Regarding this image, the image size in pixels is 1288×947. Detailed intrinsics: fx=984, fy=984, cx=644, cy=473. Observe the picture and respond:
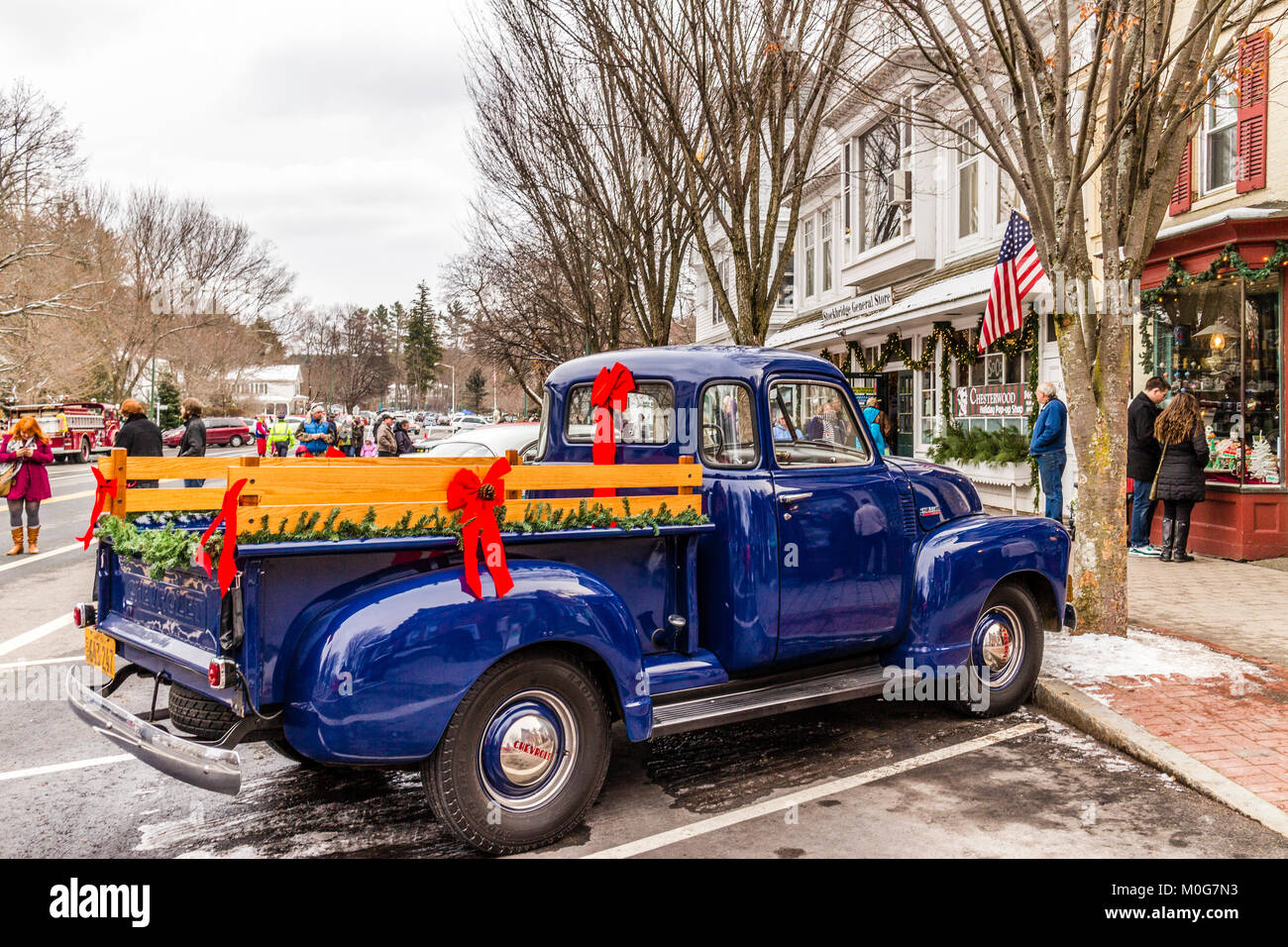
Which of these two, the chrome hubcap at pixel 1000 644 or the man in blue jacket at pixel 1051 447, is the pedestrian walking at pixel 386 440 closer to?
the man in blue jacket at pixel 1051 447

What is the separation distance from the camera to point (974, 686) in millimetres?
5574

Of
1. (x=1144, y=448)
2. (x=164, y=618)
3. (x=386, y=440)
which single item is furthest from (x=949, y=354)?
(x=164, y=618)

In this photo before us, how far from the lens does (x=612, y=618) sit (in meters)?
3.95

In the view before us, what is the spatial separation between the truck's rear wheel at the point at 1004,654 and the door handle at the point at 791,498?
144 centimetres

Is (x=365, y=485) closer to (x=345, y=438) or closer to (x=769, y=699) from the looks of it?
(x=769, y=699)

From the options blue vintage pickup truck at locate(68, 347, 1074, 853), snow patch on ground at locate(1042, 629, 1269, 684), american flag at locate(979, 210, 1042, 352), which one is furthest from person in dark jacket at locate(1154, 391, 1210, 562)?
blue vintage pickup truck at locate(68, 347, 1074, 853)

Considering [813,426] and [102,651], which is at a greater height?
[813,426]

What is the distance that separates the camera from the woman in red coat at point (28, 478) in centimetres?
1219

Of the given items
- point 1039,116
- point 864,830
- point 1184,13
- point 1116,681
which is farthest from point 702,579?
point 1184,13

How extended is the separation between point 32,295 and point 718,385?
35.9 metres

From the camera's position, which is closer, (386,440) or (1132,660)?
(1132,660)

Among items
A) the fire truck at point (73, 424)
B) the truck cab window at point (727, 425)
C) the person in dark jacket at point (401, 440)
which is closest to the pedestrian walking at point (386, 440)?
the person in dark jacket at point (401, 440)

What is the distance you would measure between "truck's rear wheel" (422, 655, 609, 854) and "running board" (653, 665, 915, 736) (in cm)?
40

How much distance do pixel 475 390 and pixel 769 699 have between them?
381ft
